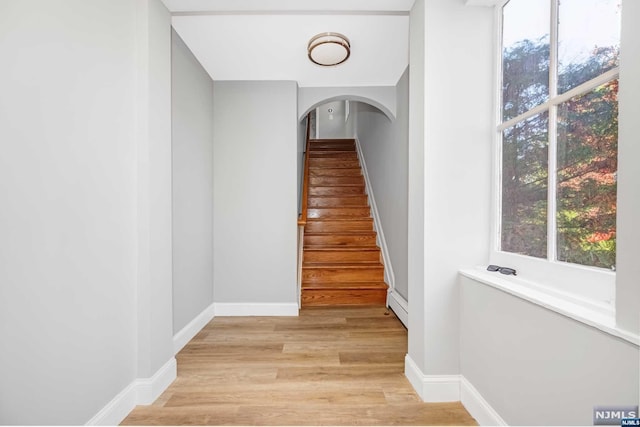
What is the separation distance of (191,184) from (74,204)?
4.05 ft

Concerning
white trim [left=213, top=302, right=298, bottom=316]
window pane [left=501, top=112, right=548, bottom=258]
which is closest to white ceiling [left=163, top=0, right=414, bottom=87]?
window pane [left=501, top=112, right=548, bottom=258]

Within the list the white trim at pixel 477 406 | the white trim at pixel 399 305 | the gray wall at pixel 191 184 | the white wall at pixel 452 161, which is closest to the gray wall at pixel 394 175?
the white trim at pixel 399 305

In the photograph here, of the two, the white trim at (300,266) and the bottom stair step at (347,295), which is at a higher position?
the white trim at (300,266)

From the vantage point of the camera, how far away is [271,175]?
289 centimetres

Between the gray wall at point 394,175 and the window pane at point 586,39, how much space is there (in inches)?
57.0

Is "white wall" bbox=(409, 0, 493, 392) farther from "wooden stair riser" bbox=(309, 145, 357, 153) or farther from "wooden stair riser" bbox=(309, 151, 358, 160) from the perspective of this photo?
"wooden stair riser" bbox=(309, 145, 357, 153)

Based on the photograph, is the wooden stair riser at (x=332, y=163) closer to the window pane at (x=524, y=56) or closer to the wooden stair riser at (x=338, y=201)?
the wooden stair riser at (x=338, y=201)

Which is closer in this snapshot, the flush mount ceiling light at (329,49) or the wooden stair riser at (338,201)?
the flush mount ceiling light at (329,49)

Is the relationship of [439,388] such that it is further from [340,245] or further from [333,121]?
[333,121]

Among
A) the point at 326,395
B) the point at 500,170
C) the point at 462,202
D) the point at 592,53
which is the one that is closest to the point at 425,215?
the point at 462,202

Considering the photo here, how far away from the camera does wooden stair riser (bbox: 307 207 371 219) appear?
415 centimetres

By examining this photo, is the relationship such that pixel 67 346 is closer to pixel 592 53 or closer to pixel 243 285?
pixel 243 285

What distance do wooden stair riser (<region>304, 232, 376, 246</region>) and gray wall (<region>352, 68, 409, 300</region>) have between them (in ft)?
0.94

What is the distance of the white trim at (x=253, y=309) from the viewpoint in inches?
113
